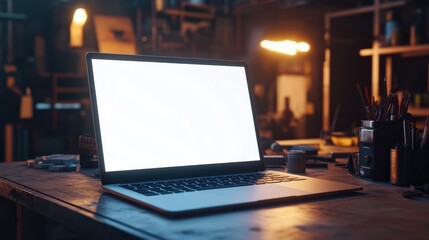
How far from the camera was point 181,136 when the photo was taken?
1107mm

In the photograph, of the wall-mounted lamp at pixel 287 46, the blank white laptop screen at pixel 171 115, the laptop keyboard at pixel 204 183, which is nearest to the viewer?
the laptop keyboard at pixel 204 183

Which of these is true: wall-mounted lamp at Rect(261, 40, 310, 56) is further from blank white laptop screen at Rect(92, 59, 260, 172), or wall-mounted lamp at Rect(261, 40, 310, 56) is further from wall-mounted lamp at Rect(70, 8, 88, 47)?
wall-mounted lamp at Rect(70, 8, 88, 47)

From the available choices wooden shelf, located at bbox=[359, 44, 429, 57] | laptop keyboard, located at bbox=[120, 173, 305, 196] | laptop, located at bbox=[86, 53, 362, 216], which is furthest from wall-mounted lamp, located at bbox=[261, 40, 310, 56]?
laptop keyboard, located at bbox=[120, 173, 305, 196]

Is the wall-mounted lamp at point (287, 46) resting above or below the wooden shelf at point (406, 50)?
below

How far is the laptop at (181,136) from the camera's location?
93 centimetres

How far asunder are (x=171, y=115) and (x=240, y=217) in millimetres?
402

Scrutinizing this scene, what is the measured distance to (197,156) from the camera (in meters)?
1.11

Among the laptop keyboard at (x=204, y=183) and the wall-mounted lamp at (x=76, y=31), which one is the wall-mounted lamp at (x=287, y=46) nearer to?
the laptop keyboard at (x=204, y=183)

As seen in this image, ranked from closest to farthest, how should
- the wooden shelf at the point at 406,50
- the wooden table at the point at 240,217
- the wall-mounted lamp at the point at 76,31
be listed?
the wooden table at the point at 240,217 → the wooden shelf at the point at 406,50 → the wall-mounted lamp at the point at 76,31

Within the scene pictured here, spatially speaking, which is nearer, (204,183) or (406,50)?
(204,183)

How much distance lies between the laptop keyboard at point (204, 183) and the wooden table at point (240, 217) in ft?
0.19

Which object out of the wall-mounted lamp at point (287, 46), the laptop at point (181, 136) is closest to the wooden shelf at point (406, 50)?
the wall-mounted lamp at point (287, 46)

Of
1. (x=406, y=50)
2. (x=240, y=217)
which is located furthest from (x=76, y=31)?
(x=240, y=217)

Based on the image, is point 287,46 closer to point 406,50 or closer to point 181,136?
point 406,50
